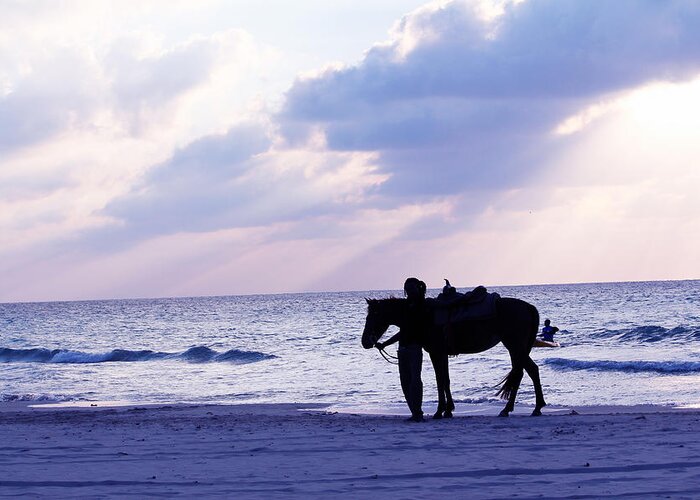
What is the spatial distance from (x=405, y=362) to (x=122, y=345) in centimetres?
4083

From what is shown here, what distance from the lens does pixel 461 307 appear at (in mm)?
13133

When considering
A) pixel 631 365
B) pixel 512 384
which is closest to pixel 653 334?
pixel 631 365

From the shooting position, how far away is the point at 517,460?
8602mm

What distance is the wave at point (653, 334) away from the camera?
4012 centimetres

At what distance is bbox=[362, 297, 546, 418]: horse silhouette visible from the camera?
12750 mm

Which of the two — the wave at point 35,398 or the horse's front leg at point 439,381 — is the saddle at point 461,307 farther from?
the wave at point 35,398

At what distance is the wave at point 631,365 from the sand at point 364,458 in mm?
13471

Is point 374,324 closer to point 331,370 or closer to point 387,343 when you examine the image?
point 387,343

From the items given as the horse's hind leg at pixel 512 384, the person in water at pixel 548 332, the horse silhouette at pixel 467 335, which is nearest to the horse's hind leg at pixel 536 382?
the horse silhouette at pixel 467 335

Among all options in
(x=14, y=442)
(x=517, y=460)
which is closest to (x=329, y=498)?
(x=517, y=460)

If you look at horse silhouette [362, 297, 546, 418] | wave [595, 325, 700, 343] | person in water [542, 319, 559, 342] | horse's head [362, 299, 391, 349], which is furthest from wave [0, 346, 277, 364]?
horse's head [362, 299, 391, 349]

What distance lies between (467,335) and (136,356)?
31.5 meters

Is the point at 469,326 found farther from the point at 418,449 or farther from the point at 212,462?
the point at 212,462

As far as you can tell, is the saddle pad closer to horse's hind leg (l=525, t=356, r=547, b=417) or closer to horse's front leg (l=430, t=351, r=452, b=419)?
horse's front leg (l=430, t=351, r=452, b=419)
